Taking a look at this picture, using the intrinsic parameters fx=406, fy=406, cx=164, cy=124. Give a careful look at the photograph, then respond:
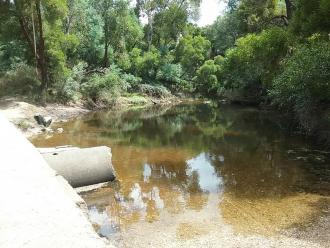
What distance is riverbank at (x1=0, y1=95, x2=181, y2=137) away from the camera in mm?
19969

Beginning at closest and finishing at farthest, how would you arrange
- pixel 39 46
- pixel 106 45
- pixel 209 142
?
pixel 209 142, pixel 39 46, pixel 106 45

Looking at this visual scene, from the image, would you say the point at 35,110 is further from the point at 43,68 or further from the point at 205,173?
the point at 205,173

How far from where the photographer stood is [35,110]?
2402 cm

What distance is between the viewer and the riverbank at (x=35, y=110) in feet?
65.5

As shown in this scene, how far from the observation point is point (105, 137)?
1897 centimetres

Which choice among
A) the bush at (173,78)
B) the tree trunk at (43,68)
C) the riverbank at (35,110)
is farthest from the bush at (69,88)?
the bush at (173,78)

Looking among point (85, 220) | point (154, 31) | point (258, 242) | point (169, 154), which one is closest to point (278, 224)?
point (258, 242)

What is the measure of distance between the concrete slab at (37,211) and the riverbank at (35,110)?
1190cm

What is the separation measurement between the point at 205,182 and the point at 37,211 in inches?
261

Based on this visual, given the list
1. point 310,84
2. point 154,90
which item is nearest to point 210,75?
point 154,90

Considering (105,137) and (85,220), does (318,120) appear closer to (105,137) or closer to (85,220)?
(105,137)

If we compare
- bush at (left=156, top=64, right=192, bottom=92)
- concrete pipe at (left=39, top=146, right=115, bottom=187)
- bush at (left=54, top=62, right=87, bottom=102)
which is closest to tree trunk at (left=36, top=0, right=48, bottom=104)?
bush at (left=54, top=62, right=87, bottom=102)

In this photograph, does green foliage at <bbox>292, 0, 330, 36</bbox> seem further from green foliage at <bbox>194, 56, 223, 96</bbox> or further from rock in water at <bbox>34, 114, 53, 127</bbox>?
green foliage at <bbox>194, 56, 223, 96</bbox>

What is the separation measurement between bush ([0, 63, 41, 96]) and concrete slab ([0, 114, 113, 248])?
20.9 meters
